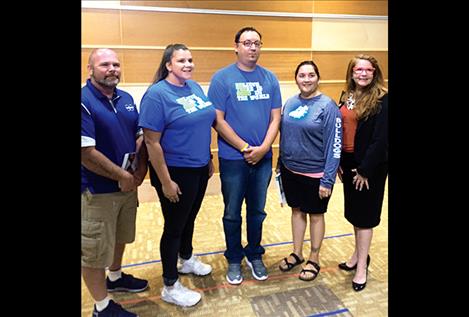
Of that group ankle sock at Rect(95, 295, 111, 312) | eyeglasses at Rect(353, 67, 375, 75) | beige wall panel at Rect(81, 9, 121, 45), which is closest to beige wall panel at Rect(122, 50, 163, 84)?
beige wall panel at Rect(81, 9, 121, 45)

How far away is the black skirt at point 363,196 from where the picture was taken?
7.55 ft

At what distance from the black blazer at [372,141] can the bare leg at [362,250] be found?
0.43 meters

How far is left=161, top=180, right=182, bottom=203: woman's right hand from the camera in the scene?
2053 millimetres

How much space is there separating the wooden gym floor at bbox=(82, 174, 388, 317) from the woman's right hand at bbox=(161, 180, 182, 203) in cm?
68

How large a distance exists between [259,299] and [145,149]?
1.15 metres

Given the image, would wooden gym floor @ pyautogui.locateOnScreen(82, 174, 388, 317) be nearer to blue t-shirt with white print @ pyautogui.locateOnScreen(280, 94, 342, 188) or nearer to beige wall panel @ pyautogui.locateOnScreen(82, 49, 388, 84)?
blue t-shirt with white print @ pyautogui.locateOnScreen(280, 94, 342, 188)

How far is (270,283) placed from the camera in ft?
8.26

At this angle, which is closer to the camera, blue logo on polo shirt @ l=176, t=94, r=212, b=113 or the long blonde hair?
blue logo on polo shirt @ l=176, t=94, r=212, b=113

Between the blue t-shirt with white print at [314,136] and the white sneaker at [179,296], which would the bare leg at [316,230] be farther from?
the white sneaker at [179,296]

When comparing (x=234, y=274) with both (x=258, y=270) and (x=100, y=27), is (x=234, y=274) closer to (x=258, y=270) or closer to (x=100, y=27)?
(x=258, y=270)

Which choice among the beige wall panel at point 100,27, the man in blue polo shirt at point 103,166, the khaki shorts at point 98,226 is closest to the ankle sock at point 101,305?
the man in blue polo shirt at point 103,166

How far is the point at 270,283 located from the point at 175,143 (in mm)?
1174

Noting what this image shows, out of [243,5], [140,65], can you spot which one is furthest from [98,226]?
[243,5]
